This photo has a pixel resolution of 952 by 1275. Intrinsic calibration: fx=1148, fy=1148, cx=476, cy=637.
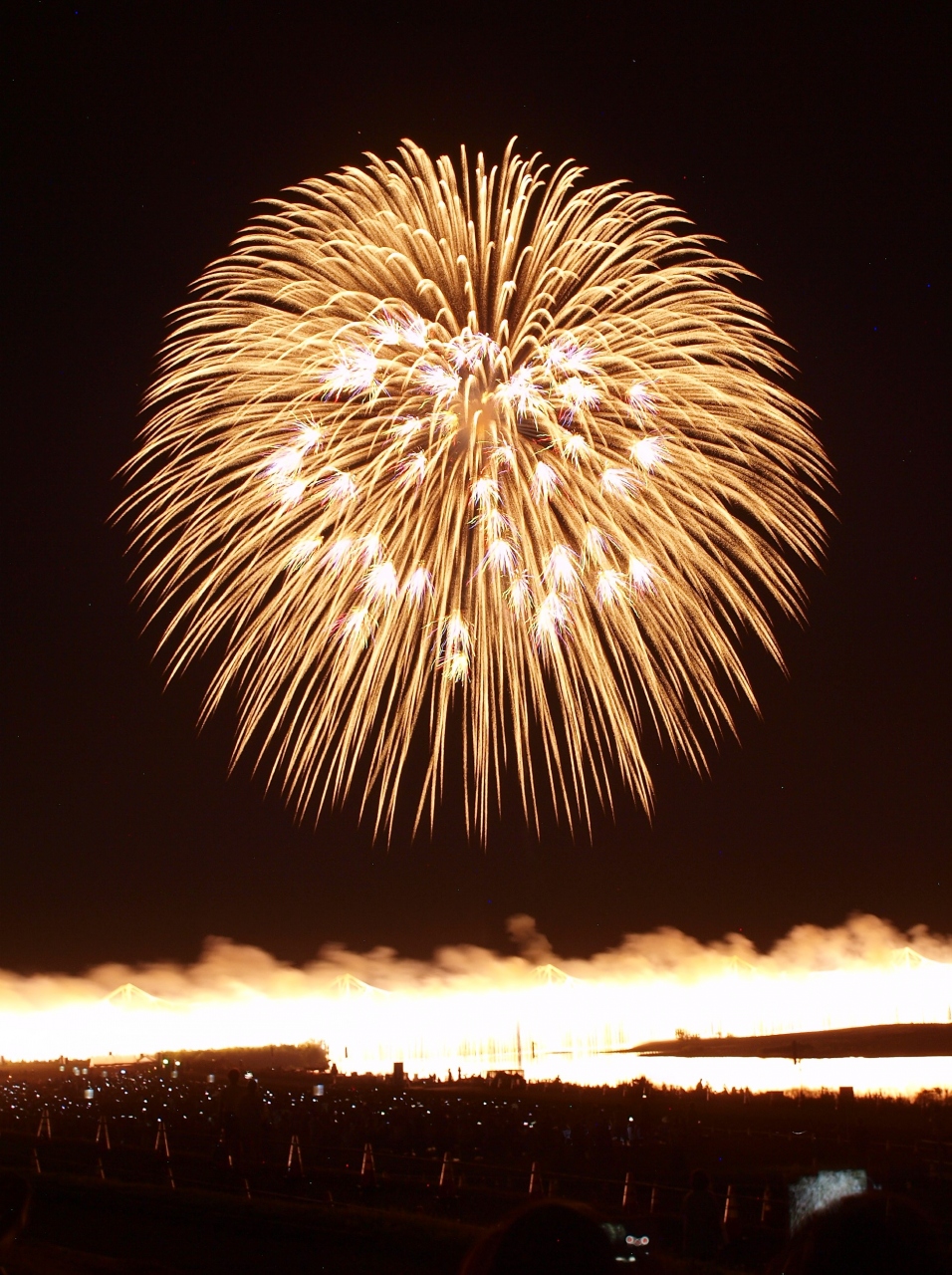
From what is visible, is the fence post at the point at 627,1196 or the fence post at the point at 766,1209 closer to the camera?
the fence post at the point at 766,1209

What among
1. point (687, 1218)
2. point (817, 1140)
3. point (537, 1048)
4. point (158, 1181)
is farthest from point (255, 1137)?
point (537, 1048)

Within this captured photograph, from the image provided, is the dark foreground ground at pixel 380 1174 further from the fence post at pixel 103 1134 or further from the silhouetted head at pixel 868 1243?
the silhouetted head at pixel 868 1243

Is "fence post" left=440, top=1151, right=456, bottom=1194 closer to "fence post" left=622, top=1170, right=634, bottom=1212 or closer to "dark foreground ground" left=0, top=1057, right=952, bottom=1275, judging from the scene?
"dark foreground ground" left=0, top=1057, right=952, bottom=1275

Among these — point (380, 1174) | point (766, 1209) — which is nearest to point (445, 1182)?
point (380, 1174)

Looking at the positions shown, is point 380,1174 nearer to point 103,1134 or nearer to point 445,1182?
point 445,1182

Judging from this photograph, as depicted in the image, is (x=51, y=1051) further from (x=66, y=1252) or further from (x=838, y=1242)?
(x=838, y=1242)

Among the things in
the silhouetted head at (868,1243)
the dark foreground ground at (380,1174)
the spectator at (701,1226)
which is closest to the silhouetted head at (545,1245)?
the silhouetted head at (868,1243)

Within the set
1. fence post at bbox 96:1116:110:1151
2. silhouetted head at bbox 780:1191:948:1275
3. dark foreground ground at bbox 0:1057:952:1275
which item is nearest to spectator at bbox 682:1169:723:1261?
dark foreground ground at bbox 0:1057:952:1275
